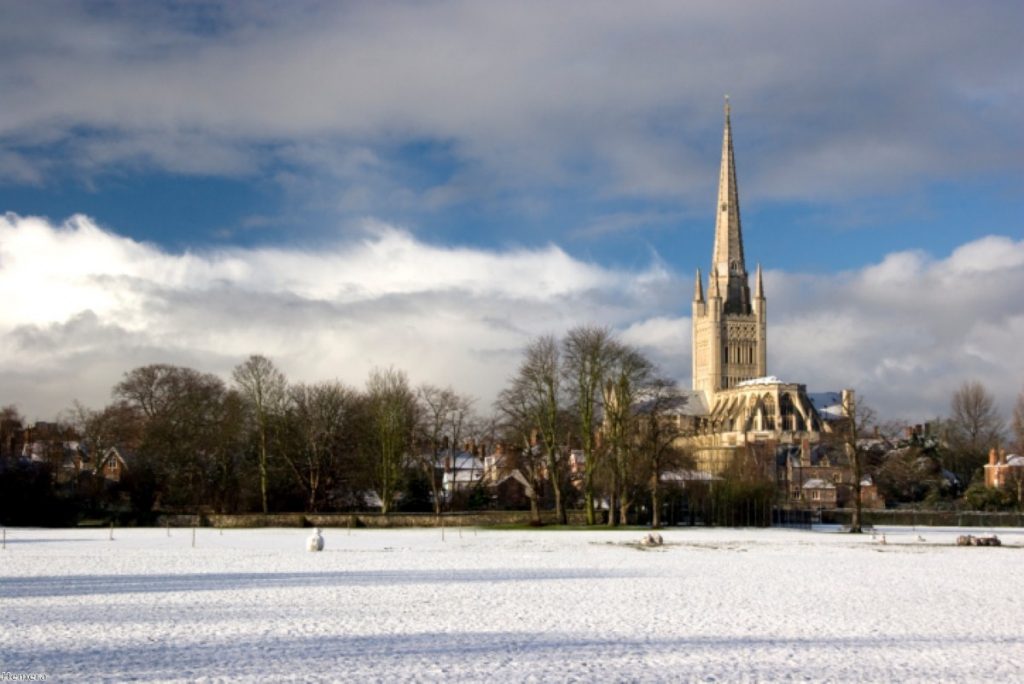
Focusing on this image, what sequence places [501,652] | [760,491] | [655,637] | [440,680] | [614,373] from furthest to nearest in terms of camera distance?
1. [760,491]
2. [614,373]
3. [655,637]
4. [501,652]
5. [440,680]

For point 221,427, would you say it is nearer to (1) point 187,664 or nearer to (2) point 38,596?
(2) point 38,596

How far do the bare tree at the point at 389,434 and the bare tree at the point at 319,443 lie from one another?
178cm

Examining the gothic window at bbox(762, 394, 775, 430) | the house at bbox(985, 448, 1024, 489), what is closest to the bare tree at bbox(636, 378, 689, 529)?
the house at bbox(985, 448, 1024, 489)

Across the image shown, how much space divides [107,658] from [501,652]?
17.1 ft

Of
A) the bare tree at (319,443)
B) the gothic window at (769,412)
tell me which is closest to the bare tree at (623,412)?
the bare tree at (319,443)

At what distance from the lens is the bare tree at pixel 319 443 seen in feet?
230

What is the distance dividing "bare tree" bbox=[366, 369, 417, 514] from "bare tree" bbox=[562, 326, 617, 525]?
1192cm

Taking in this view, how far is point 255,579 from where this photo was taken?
89.3 feet

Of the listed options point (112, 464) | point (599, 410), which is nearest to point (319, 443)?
point (599, 410)

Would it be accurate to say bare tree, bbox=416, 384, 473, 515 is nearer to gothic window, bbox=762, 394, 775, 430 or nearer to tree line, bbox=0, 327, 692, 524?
tree line, bbox=0, 327, 692, 524

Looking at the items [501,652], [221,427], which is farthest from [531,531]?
[501,652]

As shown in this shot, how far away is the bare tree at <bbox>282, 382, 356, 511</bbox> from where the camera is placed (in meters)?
70.2

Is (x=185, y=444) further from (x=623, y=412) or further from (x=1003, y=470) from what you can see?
(x=1003, y=470)

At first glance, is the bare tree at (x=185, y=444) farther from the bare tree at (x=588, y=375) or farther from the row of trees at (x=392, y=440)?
the bare tree at (x=588, y=375)
